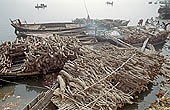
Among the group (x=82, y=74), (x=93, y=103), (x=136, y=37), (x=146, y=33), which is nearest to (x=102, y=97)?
Answer: (x=93, y=103)

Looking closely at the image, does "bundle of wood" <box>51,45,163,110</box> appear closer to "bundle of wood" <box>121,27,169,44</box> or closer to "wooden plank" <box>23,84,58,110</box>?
"wooden plank" <box>23,84,58,110</box>

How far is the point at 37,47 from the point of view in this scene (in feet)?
59.6

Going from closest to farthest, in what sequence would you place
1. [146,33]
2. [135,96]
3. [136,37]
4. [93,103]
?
1. [93,103]
2. [135,96]
3. [136,37]
4. [146,33]

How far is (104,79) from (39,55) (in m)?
6.43

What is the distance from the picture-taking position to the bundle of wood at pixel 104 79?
11906mm

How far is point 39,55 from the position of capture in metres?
17.0

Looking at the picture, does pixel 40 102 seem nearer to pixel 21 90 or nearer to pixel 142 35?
pixel 21 90

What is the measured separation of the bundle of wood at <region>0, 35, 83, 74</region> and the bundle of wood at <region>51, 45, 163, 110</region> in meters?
2.11

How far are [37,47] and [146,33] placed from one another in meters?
16.6

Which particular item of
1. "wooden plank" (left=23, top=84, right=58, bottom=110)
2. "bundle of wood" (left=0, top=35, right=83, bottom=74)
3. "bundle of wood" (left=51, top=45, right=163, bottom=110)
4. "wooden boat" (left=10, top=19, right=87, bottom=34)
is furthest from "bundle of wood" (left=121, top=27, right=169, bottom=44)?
"wooden plank" (left=23, top=84, right=58, bottom=110)

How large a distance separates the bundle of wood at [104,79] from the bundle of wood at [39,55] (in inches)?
83.2

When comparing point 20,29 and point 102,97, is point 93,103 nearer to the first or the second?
point 102,97

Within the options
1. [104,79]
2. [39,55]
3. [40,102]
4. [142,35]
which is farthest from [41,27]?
[40,102]

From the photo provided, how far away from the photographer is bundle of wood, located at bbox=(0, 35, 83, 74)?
1700cm
